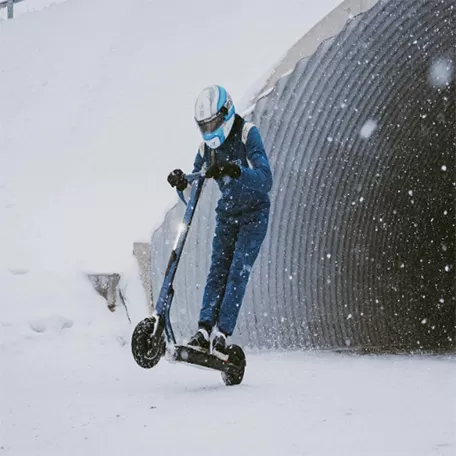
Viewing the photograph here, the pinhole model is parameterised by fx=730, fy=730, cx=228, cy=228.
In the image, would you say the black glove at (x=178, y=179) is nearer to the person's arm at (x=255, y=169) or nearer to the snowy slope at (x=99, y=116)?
the person's arm at (x=255, y=169)

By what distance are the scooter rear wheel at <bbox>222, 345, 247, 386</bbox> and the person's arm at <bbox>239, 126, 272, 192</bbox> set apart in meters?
1.04

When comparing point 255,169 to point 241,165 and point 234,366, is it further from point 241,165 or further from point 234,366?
point 234,366

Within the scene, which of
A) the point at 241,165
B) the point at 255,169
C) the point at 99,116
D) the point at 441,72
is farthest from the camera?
the point at 99,116

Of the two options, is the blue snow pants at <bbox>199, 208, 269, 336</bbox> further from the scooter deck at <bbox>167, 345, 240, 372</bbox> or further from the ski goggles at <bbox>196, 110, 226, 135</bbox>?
the ski goggles at <bbox>196, 110, 226, 135</bbox>

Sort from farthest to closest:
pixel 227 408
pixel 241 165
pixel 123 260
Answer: pixel 123 260, pixel 241 165, pixel 227 408

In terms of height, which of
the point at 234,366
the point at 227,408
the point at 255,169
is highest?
the point at 255,169

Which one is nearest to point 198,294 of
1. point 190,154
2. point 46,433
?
point 46,433

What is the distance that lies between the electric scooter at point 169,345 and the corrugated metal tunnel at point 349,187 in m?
2.09

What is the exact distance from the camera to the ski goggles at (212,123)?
459 centimetres

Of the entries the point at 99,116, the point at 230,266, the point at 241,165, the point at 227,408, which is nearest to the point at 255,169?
the point at 241,165

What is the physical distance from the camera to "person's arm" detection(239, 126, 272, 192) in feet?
14.9

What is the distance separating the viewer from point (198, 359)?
444cm

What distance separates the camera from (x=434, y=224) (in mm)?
8766

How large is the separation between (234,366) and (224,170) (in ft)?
4.24
